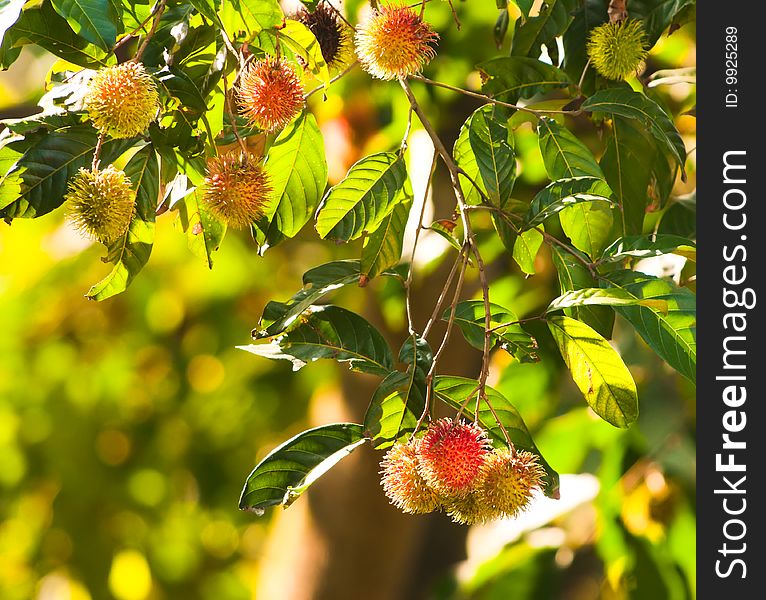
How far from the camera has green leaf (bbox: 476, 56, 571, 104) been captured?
2.67ft

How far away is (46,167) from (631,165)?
53cm

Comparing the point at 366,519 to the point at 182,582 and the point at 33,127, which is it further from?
the point at 33,127

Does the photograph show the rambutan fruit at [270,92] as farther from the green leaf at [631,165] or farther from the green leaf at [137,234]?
the green leaf at [631,165]

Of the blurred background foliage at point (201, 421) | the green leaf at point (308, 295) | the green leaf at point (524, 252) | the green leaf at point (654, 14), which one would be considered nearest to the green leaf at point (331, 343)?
the green leaf at point (308, 295)

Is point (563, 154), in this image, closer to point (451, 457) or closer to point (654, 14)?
point (654, 14)

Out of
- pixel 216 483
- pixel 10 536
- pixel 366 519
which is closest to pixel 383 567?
pixel 366 519

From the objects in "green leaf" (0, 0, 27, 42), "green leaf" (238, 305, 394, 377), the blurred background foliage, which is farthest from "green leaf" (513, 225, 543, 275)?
the blurred background foliage

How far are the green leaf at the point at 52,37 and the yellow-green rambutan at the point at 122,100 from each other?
38mm

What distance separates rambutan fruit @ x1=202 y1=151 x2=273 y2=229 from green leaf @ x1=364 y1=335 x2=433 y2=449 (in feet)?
0.49

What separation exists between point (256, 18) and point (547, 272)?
1.15 m

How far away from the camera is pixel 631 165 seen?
886mm

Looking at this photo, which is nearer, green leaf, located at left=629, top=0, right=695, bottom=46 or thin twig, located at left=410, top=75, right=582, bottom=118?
thin twig, located at left=410, top=75, right=582, bottom=118

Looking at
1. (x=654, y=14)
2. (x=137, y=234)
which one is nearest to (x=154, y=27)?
(x=137, y=234)

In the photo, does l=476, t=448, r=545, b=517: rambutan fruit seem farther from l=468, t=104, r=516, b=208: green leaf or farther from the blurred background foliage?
the blurred background foliage
